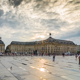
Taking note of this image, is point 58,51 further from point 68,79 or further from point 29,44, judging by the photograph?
point 68,79

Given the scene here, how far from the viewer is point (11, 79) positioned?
8.82 meters

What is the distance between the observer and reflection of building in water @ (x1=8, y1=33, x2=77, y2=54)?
4505 inches

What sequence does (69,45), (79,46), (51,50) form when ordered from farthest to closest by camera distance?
(79,46) < (69,45) < (51,50)

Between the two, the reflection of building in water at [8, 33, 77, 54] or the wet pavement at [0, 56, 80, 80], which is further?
the reflection of building in water at [8, 33, 77, 54]

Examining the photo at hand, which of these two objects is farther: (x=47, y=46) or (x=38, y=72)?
(x=47, y=46)

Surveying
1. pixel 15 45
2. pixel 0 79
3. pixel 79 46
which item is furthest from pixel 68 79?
pixel 79 46

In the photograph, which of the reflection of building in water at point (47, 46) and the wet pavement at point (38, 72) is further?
the reflection of building in water at point (47, 46)

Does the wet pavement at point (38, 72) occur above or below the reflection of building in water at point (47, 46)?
below

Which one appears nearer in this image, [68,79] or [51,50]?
[68,79]

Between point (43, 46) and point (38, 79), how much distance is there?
357ft

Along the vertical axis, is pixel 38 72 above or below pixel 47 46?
below

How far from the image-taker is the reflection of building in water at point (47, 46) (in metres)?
114

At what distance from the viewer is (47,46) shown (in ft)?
373

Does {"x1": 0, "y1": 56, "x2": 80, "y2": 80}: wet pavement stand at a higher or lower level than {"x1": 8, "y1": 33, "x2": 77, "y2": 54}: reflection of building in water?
lower
